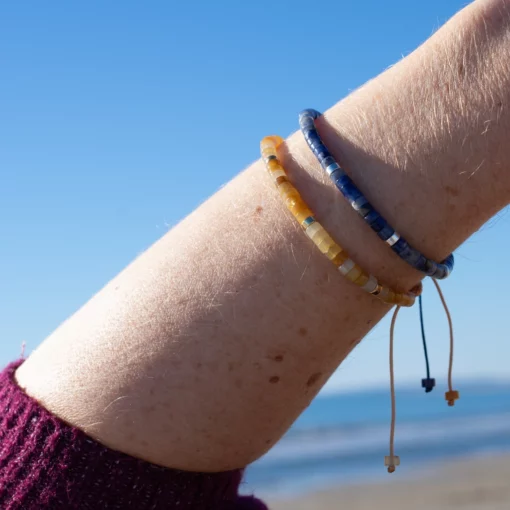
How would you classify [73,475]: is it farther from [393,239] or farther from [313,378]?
[393,239]

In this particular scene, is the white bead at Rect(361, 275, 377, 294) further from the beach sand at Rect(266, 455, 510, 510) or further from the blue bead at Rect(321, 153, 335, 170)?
the beach sand at Rect(266, 455, 510, 510)

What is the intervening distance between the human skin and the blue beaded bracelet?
0.02 metres

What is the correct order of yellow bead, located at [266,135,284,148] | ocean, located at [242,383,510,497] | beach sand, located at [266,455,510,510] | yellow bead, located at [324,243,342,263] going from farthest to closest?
ocean, located at [242,383,510,497], beach sand, located at [266,455,510,510], yellow bead, located at [266,135,284,148], yellow bead, located at [324,243,342,263]

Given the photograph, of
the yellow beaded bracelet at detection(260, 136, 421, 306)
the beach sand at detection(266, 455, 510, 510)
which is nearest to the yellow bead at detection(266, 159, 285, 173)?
the yellow beaded bracelet at detection(260, 136, 421, 306)

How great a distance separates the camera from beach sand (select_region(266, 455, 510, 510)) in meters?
9.10

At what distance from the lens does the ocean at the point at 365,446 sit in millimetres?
11141

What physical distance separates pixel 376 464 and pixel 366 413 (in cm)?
1250

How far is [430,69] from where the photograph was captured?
928 mm

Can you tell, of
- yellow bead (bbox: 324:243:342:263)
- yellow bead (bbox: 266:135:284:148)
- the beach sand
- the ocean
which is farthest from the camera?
the ocean

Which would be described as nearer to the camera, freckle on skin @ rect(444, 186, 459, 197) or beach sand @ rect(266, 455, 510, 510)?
freckle on skin @ rect(444, 186, 459, 197)

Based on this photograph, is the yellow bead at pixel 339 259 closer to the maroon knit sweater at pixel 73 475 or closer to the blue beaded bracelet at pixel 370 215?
the blue beaded bracelet at pixel 370 215

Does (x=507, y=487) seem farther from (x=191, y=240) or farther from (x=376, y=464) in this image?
(x=191, y=240)

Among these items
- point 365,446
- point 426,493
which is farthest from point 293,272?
point 365,446

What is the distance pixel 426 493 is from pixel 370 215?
31.9 feet
